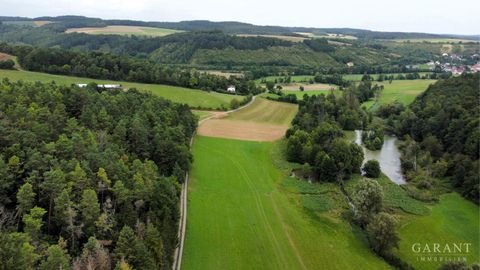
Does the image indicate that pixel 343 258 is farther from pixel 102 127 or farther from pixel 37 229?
pixel 102 127

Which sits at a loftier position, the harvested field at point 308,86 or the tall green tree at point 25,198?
the tall green tree at point 25,198

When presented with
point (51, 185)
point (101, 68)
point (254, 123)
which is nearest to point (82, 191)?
point (51, 185)

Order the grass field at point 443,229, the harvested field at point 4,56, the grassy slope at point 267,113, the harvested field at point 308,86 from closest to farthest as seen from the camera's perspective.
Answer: the grass field at point 443,229
the grassy slope at point 267,113
the harvested field at point 4,56
the harvested field at point 308,86

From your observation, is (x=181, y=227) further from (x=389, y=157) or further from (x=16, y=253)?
(x=389, y=157)

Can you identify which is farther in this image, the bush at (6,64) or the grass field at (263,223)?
the bush at (6,64)

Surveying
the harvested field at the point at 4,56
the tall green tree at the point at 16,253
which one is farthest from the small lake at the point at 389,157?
the harvested field at the point at 4,56

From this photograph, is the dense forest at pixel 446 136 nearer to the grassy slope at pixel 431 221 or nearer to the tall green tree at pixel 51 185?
the grassy slope at pixel 431 221

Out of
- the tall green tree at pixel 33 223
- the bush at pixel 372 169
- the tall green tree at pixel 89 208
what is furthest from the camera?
the bush at pixel 372 169
